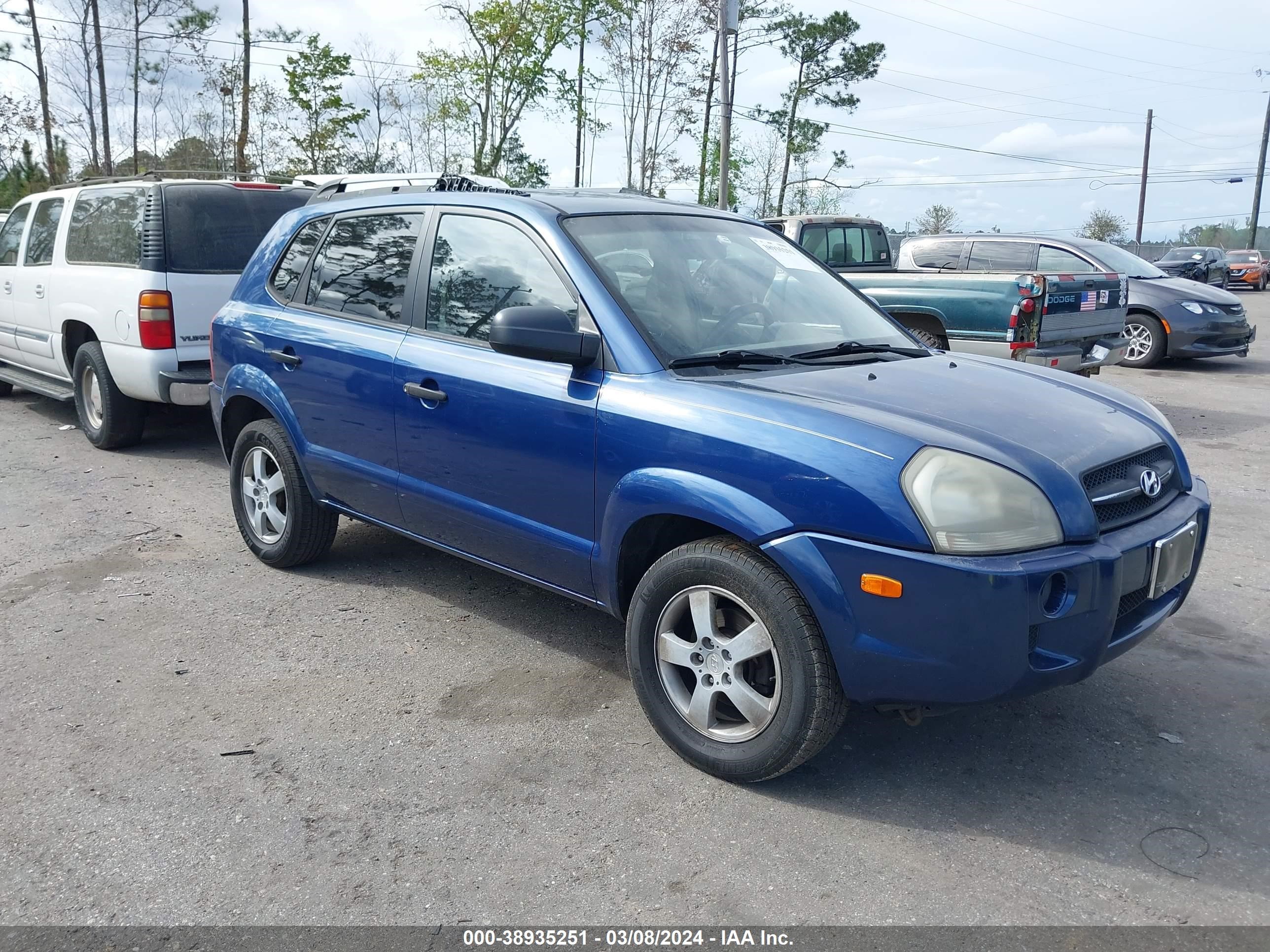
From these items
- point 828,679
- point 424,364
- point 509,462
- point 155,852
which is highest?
point 424,364

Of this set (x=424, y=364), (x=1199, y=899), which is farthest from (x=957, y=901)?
(x=424, y=364)

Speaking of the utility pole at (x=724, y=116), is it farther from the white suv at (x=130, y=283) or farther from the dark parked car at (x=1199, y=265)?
the dark parked car at (x=1199, y=265)

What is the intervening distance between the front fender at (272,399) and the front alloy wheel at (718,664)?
7.41 ft

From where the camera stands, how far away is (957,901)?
2.72 m

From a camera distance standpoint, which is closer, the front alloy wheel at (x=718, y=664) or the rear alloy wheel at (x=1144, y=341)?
the front alloy wheel at (x=718, y=664)

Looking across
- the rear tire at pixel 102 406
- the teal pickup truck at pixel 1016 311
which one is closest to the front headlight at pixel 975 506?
the teal pickup truck at pixel 1016 311

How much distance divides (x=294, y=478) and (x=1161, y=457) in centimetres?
369

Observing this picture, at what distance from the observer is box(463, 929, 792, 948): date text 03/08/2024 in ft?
8.48

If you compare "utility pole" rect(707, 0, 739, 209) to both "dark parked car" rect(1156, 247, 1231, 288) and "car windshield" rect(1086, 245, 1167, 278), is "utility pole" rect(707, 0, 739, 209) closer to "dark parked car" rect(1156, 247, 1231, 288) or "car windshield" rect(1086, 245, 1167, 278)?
"car windshield" rect(1086, 245, 1167, 278)

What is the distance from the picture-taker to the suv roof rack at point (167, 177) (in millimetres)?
8164

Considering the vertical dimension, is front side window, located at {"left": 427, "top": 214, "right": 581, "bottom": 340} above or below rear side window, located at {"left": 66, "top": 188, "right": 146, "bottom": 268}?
below

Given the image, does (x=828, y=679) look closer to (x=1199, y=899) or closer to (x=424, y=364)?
(x=1199, y=899)

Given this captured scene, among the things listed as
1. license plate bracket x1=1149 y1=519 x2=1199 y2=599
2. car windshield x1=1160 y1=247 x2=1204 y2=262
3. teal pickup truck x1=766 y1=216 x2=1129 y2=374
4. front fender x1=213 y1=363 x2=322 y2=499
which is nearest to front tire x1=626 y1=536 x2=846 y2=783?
license plate bracket x1=1149 y1=519 x2=1199 y2=599

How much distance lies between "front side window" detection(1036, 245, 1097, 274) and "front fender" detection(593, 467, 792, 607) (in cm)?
1007
